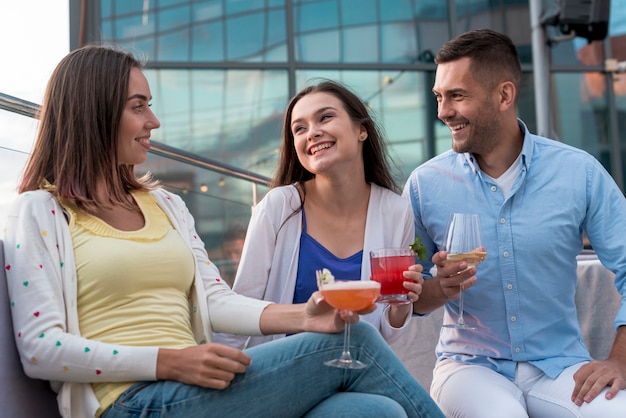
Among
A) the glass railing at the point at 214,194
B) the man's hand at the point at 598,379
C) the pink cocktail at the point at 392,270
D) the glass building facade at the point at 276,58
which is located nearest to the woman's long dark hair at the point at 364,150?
the pink cocktail at the point at 392,270

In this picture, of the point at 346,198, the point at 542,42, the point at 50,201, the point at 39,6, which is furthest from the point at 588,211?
the point at 39,6

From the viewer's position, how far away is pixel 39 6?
6488mm

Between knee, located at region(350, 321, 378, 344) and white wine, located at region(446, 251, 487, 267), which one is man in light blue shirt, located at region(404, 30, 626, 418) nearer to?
white wine, located at region(446, 251, 487, 267)

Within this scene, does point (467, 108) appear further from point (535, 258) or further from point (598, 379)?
point (598, 379)

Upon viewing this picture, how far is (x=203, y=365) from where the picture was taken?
2.18m

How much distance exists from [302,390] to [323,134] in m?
1.17

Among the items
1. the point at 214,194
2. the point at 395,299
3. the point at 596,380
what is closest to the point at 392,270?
the point at 395,299

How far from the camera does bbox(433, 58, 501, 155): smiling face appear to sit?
321 cm

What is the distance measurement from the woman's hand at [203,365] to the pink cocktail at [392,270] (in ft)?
1.92

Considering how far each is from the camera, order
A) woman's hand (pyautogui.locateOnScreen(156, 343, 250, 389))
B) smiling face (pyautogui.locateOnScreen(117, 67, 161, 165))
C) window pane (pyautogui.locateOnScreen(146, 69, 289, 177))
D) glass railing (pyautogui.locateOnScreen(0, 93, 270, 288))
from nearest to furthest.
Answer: woman's hand (pyautogui.locateOnScreen(156, 343, 250, 389)) < smiling face (pyautogui.locateOnScreen(117, 67, 161, 165)) < glass railing (pyautogui.locateOnScreen(0, 93, 270, 288)) < window pane (pyautogui.locateOnScreen(146, 69, 289, 177))

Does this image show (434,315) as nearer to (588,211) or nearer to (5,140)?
(588,211)

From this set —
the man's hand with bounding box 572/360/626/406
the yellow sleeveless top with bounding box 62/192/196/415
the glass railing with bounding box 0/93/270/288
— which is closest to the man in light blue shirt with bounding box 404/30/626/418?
the man's hand with bounding box 572/360/626/406

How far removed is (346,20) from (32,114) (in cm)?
642

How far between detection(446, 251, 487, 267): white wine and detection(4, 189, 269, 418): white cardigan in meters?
1.04
